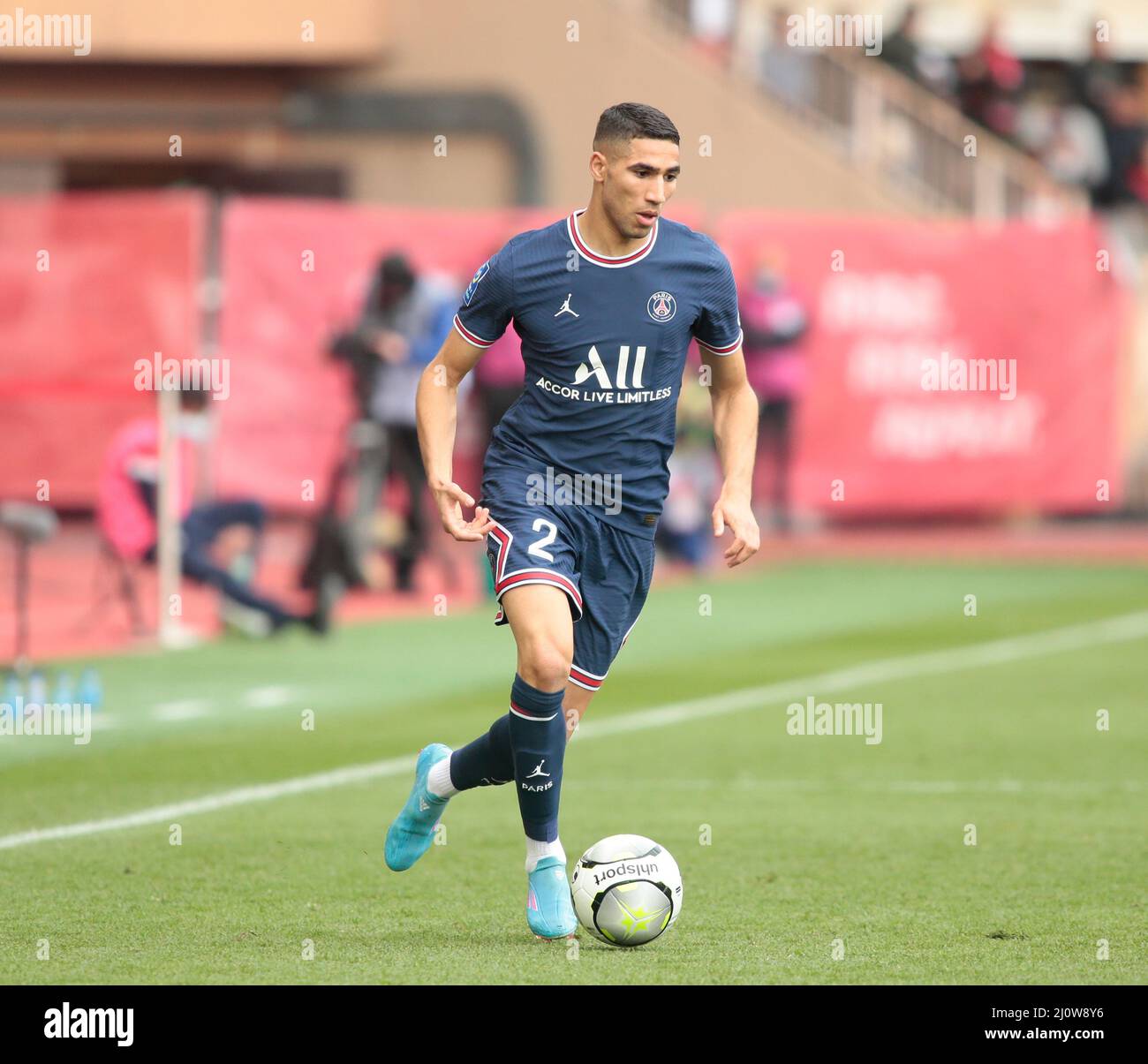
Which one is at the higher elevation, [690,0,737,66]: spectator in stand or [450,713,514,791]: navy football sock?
[450,713,514,791]: navy football sock

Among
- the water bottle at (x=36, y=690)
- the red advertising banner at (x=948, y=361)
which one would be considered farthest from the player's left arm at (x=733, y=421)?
the red advertising banner at (x=948, y=361)

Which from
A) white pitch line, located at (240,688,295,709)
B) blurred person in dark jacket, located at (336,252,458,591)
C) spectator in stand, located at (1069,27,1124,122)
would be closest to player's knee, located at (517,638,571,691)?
white pitch line, located at (240,688,295,709)

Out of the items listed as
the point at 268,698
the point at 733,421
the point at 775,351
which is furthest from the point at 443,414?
the point at 775,351

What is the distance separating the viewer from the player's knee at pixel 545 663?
21.9ft

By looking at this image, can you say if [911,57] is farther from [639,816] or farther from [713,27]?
[639,816]

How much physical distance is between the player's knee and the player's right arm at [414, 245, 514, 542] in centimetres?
43

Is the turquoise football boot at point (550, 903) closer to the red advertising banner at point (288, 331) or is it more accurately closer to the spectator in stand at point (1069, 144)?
the red advertising banner at point (288, 331)

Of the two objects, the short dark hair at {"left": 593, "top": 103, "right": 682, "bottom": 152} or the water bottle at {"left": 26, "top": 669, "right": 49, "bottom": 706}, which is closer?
the short dark hair at {"left": 593, "top": 103, "right": 682, "bottom": 152}

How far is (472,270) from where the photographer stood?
20.2 metres

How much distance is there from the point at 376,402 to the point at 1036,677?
251 inches

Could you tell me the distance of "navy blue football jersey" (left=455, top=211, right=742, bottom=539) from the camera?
7.00m

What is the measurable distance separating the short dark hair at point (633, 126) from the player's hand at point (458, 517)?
1077 millimetres

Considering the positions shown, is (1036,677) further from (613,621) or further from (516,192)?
(516,192)

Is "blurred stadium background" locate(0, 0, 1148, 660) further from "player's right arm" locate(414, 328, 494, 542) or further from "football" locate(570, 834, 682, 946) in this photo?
"football" locate(570, 834, 682, 946)
